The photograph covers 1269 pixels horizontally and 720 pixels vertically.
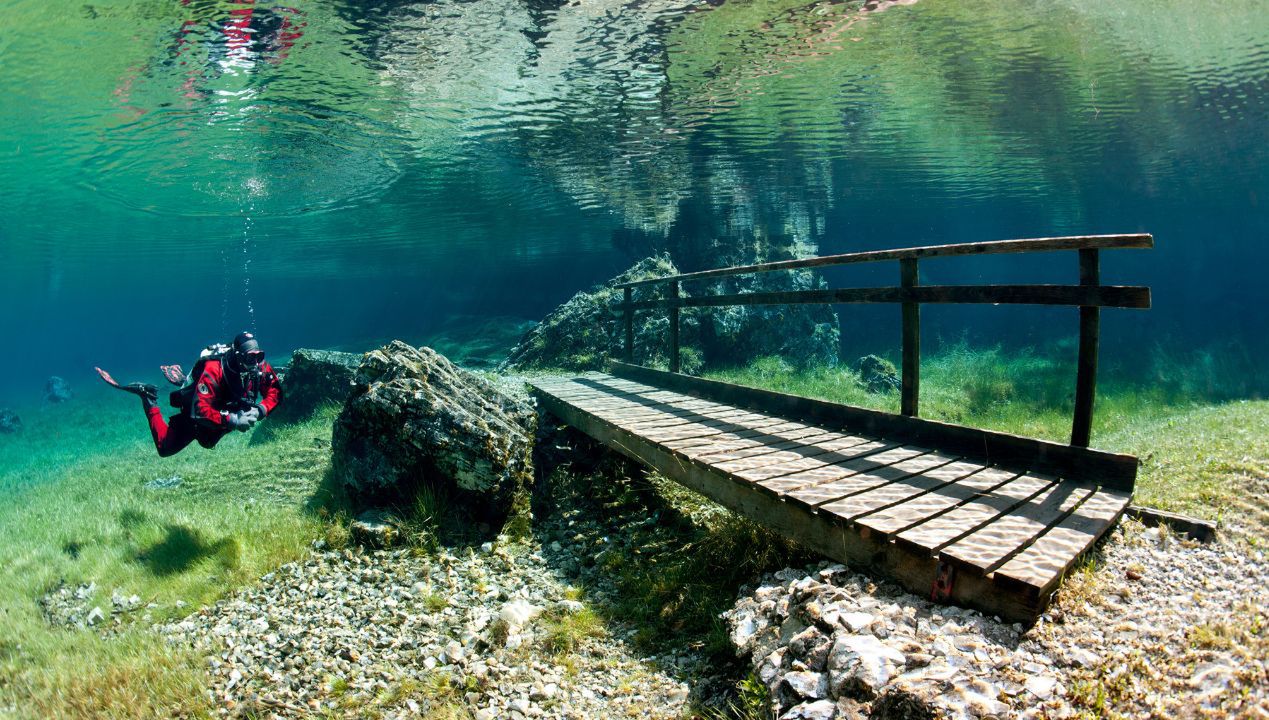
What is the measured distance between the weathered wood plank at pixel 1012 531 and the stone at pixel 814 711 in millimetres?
1159

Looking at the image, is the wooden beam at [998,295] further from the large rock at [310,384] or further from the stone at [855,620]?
the large rock at [310,384]

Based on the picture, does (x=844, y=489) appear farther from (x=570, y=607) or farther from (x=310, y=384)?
(x=310, y=384)

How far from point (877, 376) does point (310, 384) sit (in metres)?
16.8

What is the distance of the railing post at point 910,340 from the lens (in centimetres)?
629

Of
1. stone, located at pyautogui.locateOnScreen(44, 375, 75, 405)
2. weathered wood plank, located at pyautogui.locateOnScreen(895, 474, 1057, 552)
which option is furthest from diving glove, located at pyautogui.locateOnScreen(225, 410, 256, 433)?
stone, located at pyautogui.locateOnScreen(44, 375, 75, 405)

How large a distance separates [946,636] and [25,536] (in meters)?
12.5

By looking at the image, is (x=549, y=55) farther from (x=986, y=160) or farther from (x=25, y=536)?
Answer: (x=986, y=160)

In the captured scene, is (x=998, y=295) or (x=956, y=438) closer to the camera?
(x=998, y=295)

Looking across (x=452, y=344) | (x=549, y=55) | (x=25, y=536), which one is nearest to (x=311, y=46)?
(x=549, y=55)

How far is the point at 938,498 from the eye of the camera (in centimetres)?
469

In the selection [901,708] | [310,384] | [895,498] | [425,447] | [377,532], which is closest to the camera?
[901,708]

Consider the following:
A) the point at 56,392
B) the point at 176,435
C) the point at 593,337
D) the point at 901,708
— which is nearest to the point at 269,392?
the point at 176,435

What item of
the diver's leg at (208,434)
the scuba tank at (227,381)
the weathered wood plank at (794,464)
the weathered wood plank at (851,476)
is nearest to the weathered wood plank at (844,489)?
the weathered wood plank at (851,476)

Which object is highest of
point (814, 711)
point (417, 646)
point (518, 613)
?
point (814, 711)
